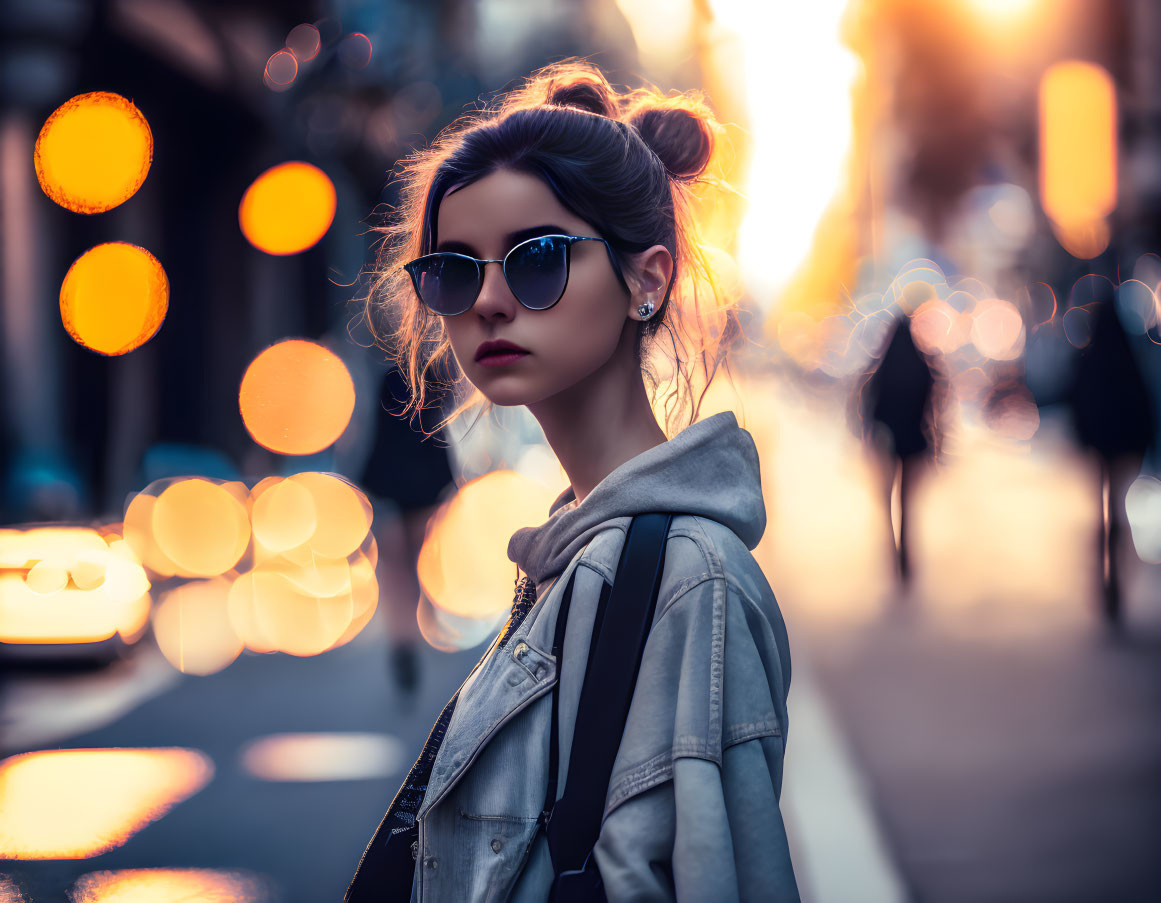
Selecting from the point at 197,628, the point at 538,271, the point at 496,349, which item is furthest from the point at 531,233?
the point at 197,628

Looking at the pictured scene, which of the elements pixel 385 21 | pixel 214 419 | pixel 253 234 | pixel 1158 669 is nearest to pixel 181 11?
pixel 385 21

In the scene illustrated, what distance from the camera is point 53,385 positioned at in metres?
13.7

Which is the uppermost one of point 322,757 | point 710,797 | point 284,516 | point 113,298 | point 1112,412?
point 113,298

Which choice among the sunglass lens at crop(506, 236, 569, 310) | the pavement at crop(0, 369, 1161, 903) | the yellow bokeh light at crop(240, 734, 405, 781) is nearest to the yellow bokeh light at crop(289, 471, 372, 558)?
the pavement at crop(0, 369, 1161, 903)

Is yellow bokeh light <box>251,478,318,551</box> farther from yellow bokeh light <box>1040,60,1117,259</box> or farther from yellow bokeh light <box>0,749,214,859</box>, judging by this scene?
yellow bokeh light <box>1040,60,1117,259</box>

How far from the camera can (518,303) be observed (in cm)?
153

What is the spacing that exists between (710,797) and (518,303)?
2.39 ft

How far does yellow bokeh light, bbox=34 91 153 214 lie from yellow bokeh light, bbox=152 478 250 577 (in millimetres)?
3454

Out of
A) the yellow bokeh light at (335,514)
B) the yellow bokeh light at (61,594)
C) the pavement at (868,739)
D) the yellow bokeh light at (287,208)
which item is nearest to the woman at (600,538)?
the pavement at (868,739)

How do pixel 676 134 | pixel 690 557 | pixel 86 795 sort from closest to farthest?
1. pixel 690 557
2. pixel 676 134
3. pixel 86 795

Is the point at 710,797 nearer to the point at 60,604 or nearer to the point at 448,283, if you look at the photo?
the point at 448,283

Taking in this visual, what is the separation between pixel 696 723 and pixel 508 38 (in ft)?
78.7

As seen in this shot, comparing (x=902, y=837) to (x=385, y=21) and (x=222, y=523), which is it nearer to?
(x=222, y=523)

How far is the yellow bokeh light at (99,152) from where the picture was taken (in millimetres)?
3877
